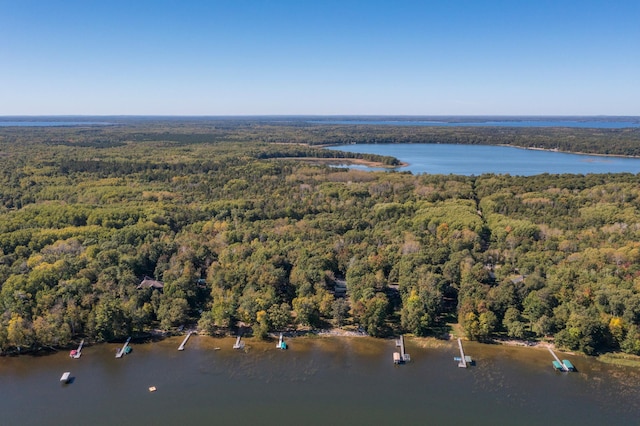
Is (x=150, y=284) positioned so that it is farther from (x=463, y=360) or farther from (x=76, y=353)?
(x=463, y=360)

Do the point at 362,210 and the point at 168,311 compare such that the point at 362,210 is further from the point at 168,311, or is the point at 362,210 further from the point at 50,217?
the point at 50,217

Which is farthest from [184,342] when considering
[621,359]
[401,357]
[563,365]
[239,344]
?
[621,359]

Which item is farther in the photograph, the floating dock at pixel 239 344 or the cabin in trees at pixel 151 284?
the cabin in trees at pixel 151 284

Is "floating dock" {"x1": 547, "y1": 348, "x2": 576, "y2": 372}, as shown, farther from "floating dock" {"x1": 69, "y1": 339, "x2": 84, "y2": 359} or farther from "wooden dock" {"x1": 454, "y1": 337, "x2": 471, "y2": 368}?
"floating dock" {"x1": 69, "y1": 339, "x2": 84, "y2": 359}

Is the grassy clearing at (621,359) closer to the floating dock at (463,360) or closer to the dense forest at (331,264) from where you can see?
the dense forest at (331,264)

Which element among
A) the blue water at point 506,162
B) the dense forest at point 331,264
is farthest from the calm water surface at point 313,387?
the blue water at point 506,162

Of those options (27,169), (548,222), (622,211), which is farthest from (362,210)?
(27,169)

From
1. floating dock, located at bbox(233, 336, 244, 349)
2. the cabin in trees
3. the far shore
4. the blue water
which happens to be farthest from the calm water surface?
the far shore
